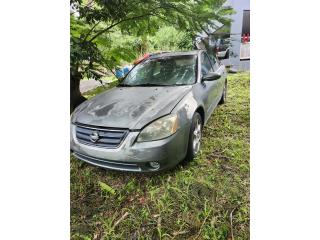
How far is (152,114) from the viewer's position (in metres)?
1.37

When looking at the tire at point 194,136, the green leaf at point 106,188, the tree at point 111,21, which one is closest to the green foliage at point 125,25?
the tree at point 111,21

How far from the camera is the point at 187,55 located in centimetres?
166

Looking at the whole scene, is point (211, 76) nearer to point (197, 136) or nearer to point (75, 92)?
point (197, 136)

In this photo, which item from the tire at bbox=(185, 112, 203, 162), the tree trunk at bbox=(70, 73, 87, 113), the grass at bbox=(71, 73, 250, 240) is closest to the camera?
the grass at bbox=(71, 73, 250, 240)

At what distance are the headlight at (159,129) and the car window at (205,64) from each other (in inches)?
23.5

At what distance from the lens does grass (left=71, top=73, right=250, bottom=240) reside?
124 centimetres

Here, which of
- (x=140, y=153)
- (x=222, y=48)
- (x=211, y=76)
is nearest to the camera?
(x=140, y=153)

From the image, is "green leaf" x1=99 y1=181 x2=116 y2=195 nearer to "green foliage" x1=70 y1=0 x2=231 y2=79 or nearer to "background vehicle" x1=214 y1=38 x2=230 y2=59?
"green foliage" x1=70 y1=0 x2=231 y2=79

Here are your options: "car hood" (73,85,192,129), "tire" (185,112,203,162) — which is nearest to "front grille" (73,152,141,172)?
"car hood" (73,85,192,129)

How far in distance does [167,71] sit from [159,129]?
60 cm

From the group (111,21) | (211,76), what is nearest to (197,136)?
(211,76)

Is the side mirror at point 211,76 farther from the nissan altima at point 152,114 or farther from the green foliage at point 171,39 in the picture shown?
the green foliage at point 171,39
